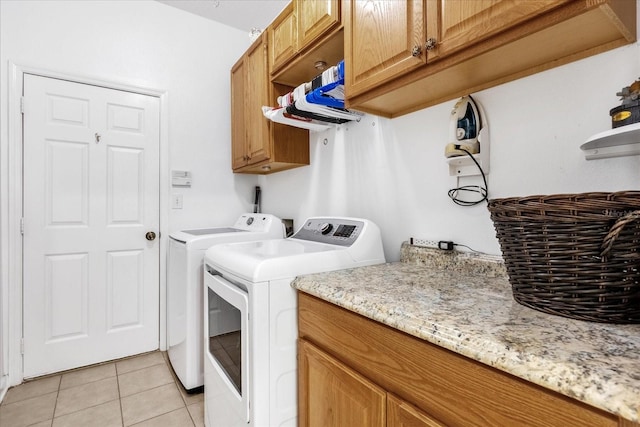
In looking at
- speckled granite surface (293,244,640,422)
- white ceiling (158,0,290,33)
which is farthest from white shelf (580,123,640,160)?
white ceiling (158,0,290,33)

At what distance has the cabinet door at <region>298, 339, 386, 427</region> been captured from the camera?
835 millimetres

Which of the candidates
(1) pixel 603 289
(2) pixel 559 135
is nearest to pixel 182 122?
(2) pixel 559 135

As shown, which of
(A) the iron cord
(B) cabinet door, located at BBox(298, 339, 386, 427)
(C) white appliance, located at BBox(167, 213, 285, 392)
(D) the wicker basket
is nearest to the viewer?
(D) the wicker basket

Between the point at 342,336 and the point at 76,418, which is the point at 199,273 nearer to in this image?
the point at 76,418

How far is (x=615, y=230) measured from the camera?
57 cm

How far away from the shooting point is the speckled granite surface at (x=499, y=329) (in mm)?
456

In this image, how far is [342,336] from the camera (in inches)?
37.1

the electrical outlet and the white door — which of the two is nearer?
Answer: the electrical outlet

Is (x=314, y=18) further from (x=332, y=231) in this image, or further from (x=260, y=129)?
(x=332, y=231)

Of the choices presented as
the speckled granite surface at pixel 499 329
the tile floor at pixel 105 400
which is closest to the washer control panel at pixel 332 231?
the speckled granite surface at pixel 499 329

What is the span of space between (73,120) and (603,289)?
9.30ft

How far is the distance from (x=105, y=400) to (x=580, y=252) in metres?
2.34

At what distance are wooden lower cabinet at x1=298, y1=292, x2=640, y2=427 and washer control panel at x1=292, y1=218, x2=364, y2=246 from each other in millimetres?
440

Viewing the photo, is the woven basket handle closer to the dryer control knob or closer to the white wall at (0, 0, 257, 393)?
the dryer control knob
